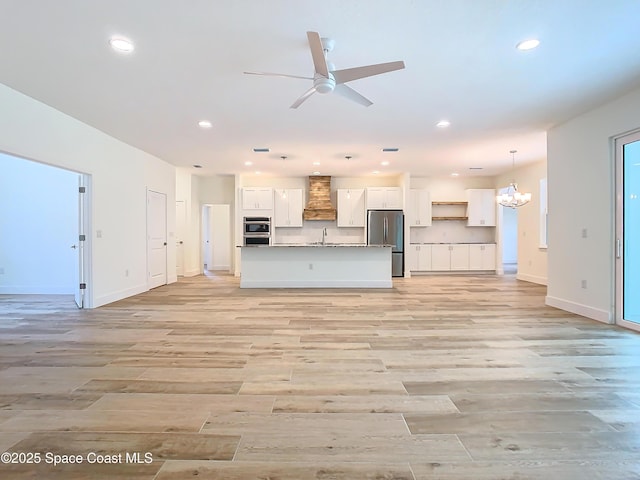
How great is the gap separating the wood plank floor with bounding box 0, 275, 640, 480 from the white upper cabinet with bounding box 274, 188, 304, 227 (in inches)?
191

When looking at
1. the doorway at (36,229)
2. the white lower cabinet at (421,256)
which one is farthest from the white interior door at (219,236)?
the white lower cabinet at (421,256)

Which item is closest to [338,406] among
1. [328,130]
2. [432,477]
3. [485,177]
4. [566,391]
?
[432,477]

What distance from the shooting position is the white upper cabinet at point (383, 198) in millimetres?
8836

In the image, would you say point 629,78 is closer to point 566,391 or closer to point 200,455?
point 566,391

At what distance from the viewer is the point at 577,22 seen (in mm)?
2439

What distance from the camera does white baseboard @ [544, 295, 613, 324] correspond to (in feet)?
13.3

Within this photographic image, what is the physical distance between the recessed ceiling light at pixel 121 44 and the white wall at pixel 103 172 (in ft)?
6.18

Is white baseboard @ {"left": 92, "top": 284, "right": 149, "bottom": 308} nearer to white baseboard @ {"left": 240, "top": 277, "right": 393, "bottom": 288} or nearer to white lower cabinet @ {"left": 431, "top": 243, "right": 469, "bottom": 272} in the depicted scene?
white baseboard @ {"left": 240, "top": 277, "right": 393, "bottom": 288}

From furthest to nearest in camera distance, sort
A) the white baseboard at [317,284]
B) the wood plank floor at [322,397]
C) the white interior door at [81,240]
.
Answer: the white baseboard at [317,284] < the white interior door at [81,240] < the wood plank floor at [322,397]

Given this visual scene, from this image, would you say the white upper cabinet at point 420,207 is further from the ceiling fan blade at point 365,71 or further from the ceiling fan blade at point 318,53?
the ceiling fan blade at point 318,53

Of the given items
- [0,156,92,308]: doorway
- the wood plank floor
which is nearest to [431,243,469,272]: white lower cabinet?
the wood plank floor

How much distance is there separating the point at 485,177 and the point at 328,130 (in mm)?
6349

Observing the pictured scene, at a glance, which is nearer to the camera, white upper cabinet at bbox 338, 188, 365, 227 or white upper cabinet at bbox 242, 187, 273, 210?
white upper cabinet at bbox 242, 187, 273, 210

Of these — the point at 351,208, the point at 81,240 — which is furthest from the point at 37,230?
the point at 351,208
